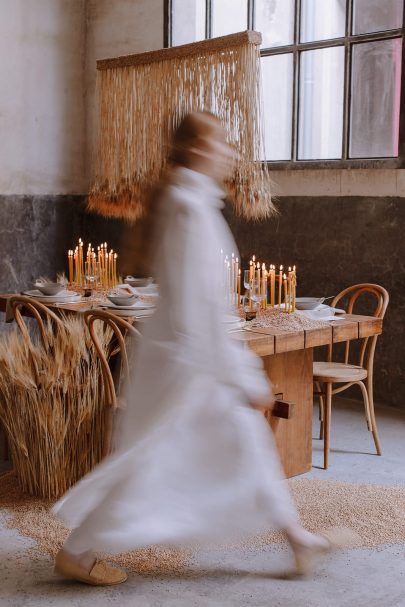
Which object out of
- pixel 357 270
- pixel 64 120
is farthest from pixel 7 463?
pixel 64 120

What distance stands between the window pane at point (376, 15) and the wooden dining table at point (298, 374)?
224 cm

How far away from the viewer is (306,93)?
6.02 m

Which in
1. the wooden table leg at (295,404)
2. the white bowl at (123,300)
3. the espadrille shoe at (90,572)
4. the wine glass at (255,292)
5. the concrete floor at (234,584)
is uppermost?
the wine glass at (255,292)

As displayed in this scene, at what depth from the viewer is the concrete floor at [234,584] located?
282cm

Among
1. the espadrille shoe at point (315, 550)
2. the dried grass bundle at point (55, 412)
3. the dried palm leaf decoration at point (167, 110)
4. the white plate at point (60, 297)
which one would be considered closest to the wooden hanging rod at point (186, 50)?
the dried palm leaf decoration at point (167, 110)

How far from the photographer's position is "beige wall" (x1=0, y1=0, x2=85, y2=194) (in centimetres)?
673

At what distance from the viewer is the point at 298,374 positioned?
421cm

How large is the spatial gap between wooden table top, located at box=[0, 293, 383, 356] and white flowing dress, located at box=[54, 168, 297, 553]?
957mm

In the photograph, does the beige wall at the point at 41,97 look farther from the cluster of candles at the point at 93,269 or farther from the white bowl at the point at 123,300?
the white bowl at the point at 123,300

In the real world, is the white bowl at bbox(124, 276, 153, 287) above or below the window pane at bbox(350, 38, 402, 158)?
below

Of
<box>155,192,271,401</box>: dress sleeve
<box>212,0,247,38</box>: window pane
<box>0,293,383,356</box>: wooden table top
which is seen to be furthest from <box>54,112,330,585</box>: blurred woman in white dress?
<box>212,0,247,38</box>: window pane

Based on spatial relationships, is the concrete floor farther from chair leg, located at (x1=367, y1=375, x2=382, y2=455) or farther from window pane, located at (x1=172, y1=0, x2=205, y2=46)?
window pane, located at (x1=172, y1=0, x2=205, y2=46)

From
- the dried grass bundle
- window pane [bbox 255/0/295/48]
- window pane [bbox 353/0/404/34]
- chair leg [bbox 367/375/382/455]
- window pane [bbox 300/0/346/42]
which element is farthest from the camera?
window pane [bbox 255/0/295/48]

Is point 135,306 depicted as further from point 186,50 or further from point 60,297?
point 186,50
